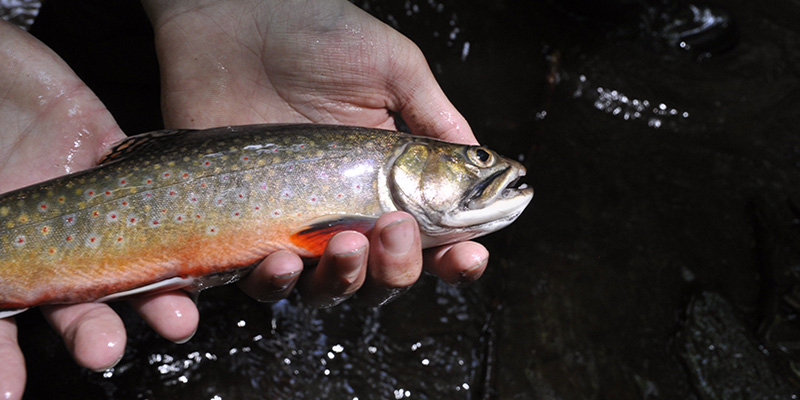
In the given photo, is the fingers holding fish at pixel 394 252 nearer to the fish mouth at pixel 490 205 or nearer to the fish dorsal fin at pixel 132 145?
the fish mouth at pixel 490 205

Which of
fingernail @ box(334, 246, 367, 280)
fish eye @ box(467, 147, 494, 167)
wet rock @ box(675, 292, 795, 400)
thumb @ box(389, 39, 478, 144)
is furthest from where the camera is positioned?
wet rock @ box(675, 292, 795, 400)

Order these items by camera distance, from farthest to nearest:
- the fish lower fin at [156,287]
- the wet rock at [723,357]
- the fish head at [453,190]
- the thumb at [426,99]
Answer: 1. the wet rock at [723,357]
2. the thumb at [426,99]
3. the fish head at [453,190]
4. the fish lower fin at [156,287]

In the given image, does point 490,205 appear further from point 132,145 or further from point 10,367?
point 10,367

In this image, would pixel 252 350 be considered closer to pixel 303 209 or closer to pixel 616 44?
pixel 303 209

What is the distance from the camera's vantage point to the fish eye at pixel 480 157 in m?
2.73

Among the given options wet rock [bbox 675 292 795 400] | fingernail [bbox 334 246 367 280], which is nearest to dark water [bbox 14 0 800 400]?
wet rock [bbox 675 292 795 400]

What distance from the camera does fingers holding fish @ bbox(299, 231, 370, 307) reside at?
2.34m

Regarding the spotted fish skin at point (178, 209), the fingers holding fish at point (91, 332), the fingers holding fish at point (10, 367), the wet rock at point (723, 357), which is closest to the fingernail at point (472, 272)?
the spotted fish skin at point (178, 209)

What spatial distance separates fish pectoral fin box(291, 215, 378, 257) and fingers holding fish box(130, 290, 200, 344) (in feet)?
2.09

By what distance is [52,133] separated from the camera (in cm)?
307

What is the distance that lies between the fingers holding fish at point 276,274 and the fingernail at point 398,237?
43cm

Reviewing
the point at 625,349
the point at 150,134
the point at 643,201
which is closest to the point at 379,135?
the point at 150,134

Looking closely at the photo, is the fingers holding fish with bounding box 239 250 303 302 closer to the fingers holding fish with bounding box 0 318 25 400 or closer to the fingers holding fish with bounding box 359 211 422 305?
the fingers holding fish with bounding box 359 211 422 305

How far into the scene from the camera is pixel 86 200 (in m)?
2.44
